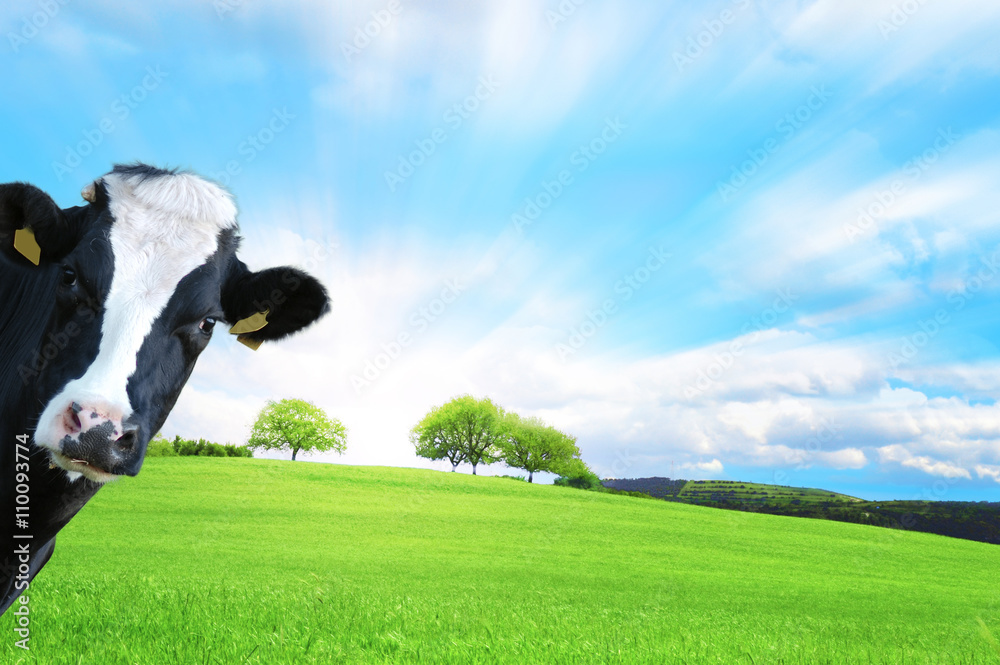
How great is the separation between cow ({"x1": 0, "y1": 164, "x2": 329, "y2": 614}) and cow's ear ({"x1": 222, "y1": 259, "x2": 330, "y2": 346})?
0.02 meters

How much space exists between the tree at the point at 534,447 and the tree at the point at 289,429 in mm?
20868

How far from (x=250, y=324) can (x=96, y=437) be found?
1.65m

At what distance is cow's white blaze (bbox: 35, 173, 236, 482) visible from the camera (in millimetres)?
2855

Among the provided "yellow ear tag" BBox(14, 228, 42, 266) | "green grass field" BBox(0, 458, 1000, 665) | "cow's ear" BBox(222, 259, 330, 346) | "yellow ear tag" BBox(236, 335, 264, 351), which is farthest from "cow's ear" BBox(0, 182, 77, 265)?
"green grass field" BBox(0, 458, 1000, 665)

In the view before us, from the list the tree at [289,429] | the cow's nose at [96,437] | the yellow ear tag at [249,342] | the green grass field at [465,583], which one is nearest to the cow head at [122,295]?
the cow's nose at [96,437]

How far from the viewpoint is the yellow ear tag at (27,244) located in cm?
352

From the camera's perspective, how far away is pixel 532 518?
88.4 ft

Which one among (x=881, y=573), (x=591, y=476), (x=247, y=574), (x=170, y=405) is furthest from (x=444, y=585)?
(x=591, y=476)

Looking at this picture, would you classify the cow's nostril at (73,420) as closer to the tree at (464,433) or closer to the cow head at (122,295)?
the cow head at (122,295)

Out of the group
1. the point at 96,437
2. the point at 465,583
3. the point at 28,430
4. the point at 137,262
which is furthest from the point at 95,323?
the point at 465,583

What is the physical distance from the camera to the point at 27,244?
354cm

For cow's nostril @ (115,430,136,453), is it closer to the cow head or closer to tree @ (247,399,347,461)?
the cow head

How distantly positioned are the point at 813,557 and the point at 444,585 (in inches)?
704

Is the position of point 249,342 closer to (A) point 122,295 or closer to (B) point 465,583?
(A) point 122,295
